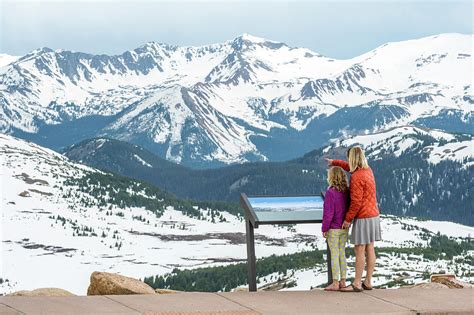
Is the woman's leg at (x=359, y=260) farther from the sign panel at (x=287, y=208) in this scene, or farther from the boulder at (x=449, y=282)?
the boulder at (x=449, y=282)

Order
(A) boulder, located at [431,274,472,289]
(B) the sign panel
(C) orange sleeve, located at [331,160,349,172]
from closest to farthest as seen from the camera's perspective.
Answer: (C) orange sleeve, located at [331,160,349,172] < (B) the sign panel < (A) boulder, located at [431,274,472,289]

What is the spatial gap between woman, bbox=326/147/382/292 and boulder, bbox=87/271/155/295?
274 inches

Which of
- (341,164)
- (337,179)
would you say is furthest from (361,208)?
(341,164)

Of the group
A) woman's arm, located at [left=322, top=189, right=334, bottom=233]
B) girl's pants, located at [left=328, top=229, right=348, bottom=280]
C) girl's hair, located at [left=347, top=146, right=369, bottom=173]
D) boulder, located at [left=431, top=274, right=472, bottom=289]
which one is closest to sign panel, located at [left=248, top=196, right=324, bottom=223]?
woman's arm, located at [left=322, top=189, right=334, bottom=233]

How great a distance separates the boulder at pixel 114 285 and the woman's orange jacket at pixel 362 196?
7.19 meters

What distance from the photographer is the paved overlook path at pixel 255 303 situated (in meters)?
24.6

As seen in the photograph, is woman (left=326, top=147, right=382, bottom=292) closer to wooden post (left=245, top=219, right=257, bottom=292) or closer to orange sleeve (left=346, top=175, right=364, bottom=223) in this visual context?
orange sleeve (left=346, top=175, right=364, bottom=223)

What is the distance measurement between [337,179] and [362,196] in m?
0.90

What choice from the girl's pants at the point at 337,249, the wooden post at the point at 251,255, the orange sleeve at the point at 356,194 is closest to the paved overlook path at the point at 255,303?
the girl's pants at the point at 337,249

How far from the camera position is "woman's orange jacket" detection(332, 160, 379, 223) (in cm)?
2745

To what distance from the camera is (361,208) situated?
27672 millimetres

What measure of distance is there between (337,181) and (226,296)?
4.59m

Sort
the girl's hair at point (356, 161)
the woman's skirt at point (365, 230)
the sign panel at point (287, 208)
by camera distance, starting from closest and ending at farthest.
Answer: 1. the girl's hair at point (356, 161)
2. the woman's skirt at point (365, 230)
3. the sign panel at point (287, 208)

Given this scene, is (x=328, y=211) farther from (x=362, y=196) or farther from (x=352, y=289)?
(x=352, y=289)
